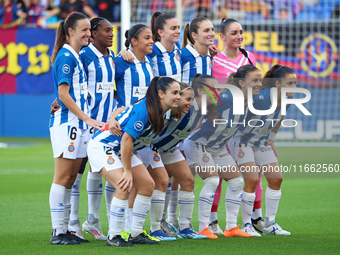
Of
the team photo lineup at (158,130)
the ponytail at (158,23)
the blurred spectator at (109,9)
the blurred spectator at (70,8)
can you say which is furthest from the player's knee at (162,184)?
the blurred spectator at (70,8)

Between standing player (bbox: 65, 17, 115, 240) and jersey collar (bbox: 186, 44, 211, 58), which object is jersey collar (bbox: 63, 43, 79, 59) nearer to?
standing player (bbox: 65, 17, 115, 240)

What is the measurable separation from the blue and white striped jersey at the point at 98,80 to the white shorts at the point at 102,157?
0.60 m

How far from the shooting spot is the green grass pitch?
5270 mm

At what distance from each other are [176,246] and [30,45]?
1451 cm

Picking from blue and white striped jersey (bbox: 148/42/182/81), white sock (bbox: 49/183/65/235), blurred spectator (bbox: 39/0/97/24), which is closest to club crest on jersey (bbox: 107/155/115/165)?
white sock (bbox: 49/183/65/235)

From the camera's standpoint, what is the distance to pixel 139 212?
217 inches

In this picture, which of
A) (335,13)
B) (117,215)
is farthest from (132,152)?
(335,13)

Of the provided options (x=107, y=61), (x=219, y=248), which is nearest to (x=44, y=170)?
(x=107, y=61)

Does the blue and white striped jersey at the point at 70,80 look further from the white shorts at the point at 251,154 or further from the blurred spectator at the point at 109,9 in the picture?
the blurred spectator at the point at 109,9

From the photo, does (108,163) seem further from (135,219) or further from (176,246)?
(176,246)

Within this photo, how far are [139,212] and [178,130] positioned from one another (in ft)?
2.71

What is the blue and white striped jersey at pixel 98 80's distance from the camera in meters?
5.95

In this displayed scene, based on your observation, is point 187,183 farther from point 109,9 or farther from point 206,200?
point 109,9

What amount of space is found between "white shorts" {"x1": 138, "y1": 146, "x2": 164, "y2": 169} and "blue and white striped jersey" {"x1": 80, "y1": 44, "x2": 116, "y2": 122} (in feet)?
1.62
